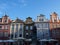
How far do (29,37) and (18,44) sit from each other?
4209mm

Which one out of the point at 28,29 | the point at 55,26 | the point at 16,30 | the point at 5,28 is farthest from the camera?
the point at 5,28

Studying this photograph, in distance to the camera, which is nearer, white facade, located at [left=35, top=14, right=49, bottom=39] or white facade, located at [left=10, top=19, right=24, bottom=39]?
white facade, located at [left=35, top=14, right=49, bottom=39]

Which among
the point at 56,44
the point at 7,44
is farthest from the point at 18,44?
the point at 56,44

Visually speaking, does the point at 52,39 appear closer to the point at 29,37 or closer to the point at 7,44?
the point at 29,37

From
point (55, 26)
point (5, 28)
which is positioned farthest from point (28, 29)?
point (55, 26)

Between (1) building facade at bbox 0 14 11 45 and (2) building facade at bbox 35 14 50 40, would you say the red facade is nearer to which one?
(1) building facade at bbox 0 14 11 45

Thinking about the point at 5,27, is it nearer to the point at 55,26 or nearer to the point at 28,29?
the point at 28,29

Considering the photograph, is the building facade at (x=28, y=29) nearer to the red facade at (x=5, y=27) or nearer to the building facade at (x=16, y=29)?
the building facade at (x=16, y=29)

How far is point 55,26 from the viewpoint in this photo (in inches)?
1834

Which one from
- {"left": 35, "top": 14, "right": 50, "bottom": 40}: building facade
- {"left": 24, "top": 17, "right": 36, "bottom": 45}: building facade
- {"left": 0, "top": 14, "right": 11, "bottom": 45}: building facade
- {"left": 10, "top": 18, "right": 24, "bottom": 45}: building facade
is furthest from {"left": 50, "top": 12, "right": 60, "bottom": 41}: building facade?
{"left": 0, "top": 14, "right": 11, "bottom": 45}: building facade

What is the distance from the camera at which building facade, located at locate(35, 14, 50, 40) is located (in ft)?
153

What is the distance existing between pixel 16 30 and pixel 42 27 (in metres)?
8.44

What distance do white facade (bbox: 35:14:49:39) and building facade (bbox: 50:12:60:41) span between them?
5.10 feet

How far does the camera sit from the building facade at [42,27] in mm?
46628
